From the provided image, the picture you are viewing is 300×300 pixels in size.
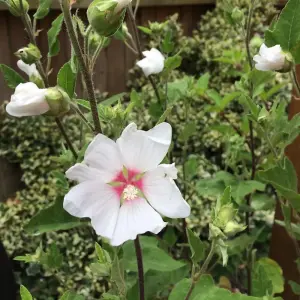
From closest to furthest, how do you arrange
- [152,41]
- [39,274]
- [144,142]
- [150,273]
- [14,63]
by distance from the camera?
[144,142]
[150,273]
[39,274]
[14,63]
[152,41]

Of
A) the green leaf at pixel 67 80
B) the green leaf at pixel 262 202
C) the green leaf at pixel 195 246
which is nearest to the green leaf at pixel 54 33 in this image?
the green leaf at pixel 67 80

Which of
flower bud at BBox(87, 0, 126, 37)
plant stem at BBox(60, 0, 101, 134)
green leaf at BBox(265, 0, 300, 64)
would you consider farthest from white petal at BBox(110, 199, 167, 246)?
green leaf at BBox(265, 0, 300, 64)

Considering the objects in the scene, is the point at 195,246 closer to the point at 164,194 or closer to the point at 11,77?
the point at 164,194

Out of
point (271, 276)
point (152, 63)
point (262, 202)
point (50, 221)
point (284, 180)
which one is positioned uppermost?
point (152, 63)

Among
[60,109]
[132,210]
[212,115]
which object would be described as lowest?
[212,115]

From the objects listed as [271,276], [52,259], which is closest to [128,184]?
[52,259]

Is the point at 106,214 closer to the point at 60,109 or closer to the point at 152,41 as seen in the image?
the point at 60,109

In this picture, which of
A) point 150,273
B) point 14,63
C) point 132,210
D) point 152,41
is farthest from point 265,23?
point 132,210

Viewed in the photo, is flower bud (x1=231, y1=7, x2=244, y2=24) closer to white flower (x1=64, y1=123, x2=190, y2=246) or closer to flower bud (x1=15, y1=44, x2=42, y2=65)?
flower bud (x1=15, y1=44, x2=42, y2=65)
